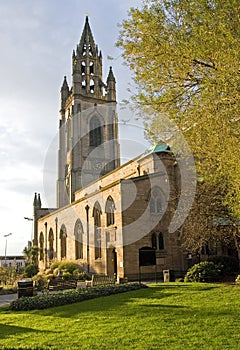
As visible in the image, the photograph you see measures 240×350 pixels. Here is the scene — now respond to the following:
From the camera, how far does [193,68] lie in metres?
9.73

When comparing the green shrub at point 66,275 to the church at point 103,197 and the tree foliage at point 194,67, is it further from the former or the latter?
the tree foliage at point 194,67

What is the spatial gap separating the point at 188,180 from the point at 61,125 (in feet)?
156

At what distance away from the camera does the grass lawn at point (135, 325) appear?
8.06 meters

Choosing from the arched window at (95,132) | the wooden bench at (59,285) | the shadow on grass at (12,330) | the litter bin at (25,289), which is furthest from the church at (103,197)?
the shadow on grass at (12,330)

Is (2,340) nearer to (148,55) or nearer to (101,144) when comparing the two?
(148,55)

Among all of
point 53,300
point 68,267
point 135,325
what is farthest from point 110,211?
point 135,325

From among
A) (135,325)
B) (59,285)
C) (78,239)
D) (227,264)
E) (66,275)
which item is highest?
(78,239)

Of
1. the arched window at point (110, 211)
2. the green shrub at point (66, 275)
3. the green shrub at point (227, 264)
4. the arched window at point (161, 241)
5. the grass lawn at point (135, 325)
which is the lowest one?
the green shrub at point (66, 275)

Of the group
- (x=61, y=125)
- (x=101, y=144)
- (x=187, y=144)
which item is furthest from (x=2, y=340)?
(x=61, y=125)

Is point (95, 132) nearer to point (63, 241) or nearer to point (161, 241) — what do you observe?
point (63, 241)

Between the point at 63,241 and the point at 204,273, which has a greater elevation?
the point at 63,241

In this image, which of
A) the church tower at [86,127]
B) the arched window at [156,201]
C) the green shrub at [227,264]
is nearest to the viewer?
the green shrub at [227,264]

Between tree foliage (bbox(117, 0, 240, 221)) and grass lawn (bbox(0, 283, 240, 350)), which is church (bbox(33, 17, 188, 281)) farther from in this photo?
grass lawn (bbox(0, 283, 240, 350))

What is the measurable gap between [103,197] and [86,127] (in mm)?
33057
